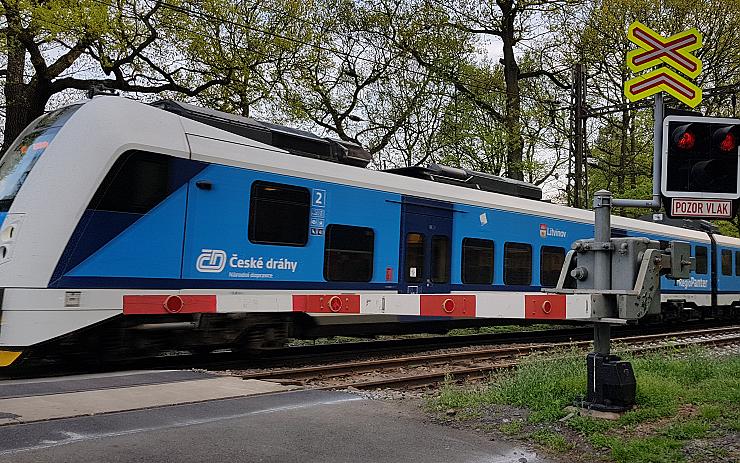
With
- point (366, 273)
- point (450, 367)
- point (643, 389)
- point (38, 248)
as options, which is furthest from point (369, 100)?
point (643, 389)

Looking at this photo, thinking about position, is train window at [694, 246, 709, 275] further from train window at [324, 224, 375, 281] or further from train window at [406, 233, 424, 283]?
train window at [324, 224, 375, 281]

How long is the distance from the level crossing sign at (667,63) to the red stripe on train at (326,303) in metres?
5.56

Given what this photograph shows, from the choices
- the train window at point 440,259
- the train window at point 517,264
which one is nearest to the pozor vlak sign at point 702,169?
the train window at point 440,259

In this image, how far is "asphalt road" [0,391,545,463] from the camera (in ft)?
16.8

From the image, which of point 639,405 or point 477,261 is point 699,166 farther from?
point 477,261

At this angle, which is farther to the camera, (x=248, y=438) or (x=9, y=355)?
(x=9, y=355)

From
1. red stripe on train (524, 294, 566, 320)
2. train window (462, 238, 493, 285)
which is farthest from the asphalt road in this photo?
train window (462, 238, 493, 285)

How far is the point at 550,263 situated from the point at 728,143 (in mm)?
10936

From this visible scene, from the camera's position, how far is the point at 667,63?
21.8 feet

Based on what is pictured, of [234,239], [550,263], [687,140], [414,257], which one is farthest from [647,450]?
[550,263]

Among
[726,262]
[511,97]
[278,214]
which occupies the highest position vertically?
[511,97]

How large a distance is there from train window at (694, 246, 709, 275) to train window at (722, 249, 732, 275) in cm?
147

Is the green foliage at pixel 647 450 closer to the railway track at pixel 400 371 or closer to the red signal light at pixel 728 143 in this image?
the red signal light at pixel 728 143

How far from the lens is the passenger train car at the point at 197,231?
8.67 m
